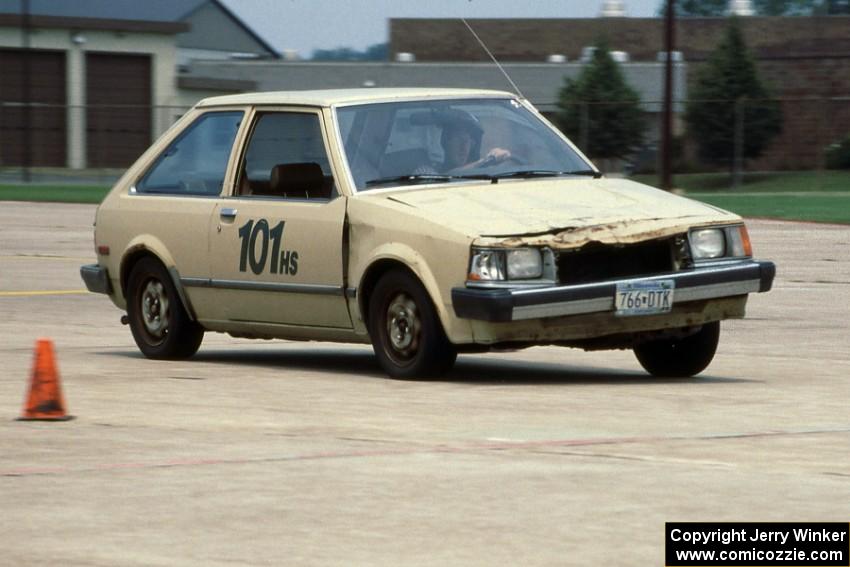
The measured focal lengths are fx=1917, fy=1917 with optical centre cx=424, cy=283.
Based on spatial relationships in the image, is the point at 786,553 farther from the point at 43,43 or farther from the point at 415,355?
the point at 43,43

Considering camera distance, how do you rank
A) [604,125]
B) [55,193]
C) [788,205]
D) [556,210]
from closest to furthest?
[556,210]
[788,205]
[55,193]
[604,125]

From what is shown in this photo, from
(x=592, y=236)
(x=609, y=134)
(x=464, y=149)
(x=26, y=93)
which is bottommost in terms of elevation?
(x=609, y=134)

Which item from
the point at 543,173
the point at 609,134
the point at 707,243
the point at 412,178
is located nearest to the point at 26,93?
the point at 609,134

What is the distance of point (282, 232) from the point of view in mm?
10547

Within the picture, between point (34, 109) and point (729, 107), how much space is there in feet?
70.2

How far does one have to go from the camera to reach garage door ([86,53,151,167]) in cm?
5639

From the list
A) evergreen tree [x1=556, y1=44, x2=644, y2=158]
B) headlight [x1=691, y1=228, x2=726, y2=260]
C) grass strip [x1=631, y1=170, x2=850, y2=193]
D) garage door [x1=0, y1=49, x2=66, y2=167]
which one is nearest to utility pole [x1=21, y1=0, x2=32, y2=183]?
garage door [x1=0, y1=49, x2=66, y2=167]

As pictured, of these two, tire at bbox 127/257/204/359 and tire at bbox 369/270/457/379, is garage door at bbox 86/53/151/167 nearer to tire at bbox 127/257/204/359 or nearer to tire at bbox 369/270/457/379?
tire at bbox 127/257/204/359

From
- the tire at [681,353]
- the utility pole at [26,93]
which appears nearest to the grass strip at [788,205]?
the utility pole at [26,93]

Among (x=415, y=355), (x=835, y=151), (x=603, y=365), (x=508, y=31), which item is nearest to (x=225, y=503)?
(x=415, y=355)

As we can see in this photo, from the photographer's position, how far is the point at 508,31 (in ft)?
274

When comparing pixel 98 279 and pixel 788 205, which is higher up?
pixel 98 279

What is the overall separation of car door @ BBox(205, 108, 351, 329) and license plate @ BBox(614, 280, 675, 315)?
1605mm

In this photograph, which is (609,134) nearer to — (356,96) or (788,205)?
(788,205)
